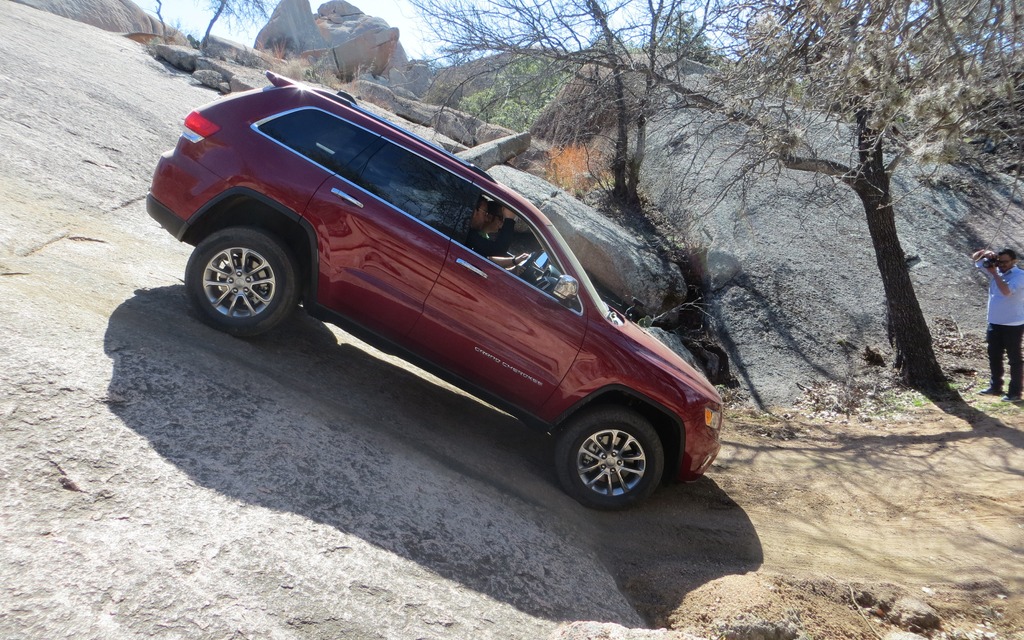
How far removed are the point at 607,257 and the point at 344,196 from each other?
6.09 m

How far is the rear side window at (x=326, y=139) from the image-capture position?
5695 millimetres

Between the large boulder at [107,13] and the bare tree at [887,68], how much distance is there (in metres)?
21.7

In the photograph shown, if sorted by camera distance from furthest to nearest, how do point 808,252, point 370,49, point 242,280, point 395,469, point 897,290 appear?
point 370,49, point 808,252, point 897,290, point 242,280, point 395,469

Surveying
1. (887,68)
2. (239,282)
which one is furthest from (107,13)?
(887,68)

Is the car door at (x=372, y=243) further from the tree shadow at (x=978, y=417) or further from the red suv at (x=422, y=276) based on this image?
the tree shadow at (x=978, y=417)

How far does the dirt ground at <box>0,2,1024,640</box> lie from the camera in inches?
134

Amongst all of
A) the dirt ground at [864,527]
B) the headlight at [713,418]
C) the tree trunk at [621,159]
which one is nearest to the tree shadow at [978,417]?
the dirt ground at [864,527]

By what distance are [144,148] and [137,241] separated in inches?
140

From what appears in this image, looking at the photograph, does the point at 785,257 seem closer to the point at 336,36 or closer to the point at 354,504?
the point at 354,504

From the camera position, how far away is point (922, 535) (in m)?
6.19

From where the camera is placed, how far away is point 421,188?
5.70 metres

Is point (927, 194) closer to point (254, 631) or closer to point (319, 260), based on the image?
point (319, 260)

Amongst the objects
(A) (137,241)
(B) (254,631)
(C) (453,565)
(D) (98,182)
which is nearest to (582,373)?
(C) (453,565)

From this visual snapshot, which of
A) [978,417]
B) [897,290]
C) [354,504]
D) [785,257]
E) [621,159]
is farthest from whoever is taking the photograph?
[621,159]
